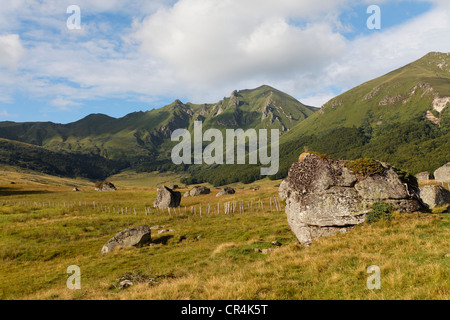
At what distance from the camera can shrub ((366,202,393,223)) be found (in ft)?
55.5

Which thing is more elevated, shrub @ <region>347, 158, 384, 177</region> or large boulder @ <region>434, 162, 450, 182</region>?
shrub @ <region>347, 158, 384, 177</region>

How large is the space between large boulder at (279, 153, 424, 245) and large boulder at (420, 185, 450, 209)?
55.4ft

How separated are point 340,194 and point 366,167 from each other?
3138 mm

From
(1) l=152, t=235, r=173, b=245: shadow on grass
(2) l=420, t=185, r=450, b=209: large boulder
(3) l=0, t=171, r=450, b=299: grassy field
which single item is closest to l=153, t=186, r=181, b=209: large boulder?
(3) l=0, t=171, r=450, b=299: grassy field

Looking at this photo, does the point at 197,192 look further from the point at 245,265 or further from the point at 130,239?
the point at 245,265

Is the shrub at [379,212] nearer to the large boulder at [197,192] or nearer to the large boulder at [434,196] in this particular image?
the large boulder at [434,196]

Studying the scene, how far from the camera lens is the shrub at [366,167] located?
18.6 meters

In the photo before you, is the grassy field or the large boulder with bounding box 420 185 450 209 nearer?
the grassy field

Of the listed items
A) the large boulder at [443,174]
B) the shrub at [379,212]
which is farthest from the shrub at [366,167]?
the large boulder at [443,174]

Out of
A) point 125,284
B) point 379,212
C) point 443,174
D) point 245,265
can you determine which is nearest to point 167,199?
point 125,284

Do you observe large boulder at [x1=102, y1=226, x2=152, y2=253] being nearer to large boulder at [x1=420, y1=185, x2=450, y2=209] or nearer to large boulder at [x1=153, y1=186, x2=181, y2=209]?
large boulder at [x1=153, y1=186, x2=181, y2=209]

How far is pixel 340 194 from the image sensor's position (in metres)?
18.2
